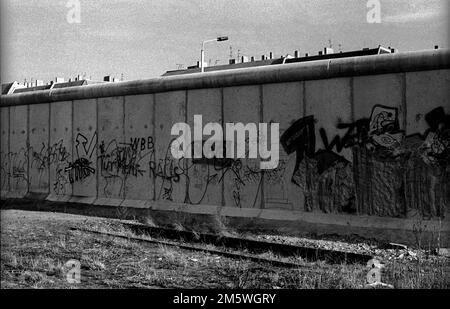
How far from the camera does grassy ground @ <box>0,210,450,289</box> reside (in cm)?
685

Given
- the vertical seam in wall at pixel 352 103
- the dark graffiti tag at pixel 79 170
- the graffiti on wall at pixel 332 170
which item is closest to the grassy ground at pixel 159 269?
the graffiti on wall at pixel 332 170

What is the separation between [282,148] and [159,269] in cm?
559

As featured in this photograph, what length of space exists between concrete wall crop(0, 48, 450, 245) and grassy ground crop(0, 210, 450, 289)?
250cm

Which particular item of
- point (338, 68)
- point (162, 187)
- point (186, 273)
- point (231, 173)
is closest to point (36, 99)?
point (162, 187)

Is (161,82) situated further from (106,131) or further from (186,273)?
(186,273)

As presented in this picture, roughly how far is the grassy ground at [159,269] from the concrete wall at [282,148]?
250 cm

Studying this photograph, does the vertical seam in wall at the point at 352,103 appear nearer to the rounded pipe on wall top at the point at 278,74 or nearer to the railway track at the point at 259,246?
the rounded pipe on wall top at the point at 278,74

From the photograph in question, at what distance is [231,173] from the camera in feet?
43.8

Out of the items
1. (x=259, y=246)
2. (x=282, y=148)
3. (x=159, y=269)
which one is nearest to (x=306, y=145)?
(x=282, y=148)

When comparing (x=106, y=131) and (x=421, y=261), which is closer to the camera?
(x=421, y=261)

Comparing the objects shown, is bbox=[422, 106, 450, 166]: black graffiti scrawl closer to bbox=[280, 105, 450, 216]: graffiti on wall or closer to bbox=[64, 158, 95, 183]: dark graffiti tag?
bbox=[280, 105, 450, 216]: graffiti on wall

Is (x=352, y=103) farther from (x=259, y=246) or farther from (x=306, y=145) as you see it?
(x=259, y=246)

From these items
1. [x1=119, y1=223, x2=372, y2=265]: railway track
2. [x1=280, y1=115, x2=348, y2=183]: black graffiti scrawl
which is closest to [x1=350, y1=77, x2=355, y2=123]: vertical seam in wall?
[x1=280, y1=115, x2=348, y2=183]: black graffiti scrawl

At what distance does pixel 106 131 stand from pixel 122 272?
9.37m
